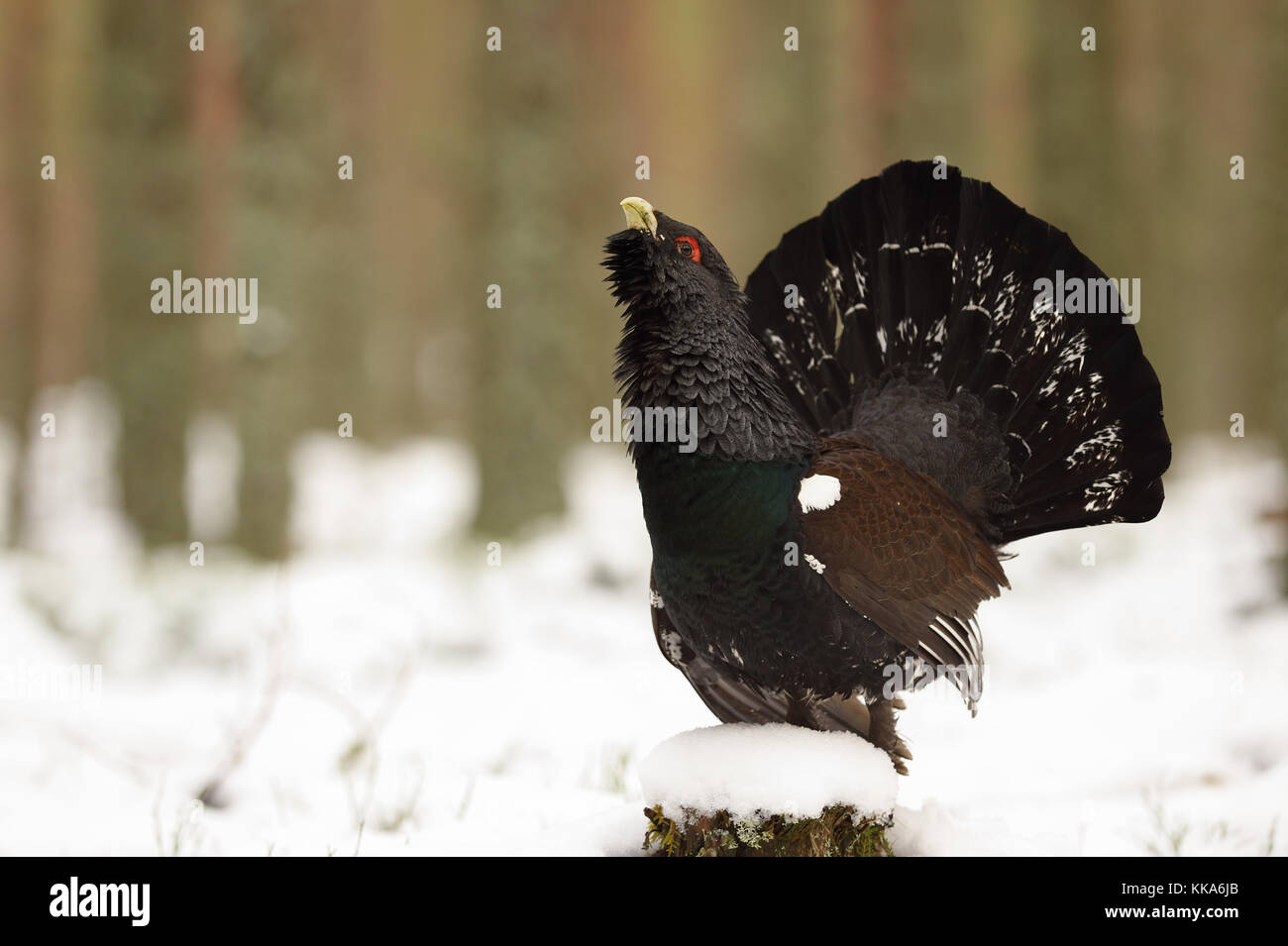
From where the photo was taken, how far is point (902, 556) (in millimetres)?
2736

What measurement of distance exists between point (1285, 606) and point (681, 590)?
4232 millimetres

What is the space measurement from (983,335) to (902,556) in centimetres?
80

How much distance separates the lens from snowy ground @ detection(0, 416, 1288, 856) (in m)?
3.34

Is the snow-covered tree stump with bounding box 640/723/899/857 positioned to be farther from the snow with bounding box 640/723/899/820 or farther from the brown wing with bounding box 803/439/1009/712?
the brown wing with bounding box 803/439/1009/712

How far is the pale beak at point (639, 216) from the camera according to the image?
248 centimetres

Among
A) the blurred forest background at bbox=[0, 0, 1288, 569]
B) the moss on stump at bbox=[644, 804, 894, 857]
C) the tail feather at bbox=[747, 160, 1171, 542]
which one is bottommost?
the moss on stump at bbox=[644, 804, 894, 857]

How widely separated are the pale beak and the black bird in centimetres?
1

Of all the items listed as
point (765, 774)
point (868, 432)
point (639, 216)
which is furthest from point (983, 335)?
point (765, 774)

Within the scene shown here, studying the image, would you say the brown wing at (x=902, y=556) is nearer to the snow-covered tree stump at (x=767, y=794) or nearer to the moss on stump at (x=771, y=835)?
the snow-covered tree stump at (x=767, y=794)

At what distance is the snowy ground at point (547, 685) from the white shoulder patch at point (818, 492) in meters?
0.92

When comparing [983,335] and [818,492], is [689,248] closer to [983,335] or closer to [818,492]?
[818,492]

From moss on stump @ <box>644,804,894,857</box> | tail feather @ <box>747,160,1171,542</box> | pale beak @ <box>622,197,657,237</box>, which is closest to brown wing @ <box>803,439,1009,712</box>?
tail feather @ <box>747,160,1171,542</box>

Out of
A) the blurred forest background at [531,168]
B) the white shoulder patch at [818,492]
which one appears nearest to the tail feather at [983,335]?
the white shoulder patch at [818,492]

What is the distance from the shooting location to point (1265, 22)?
593 cm
